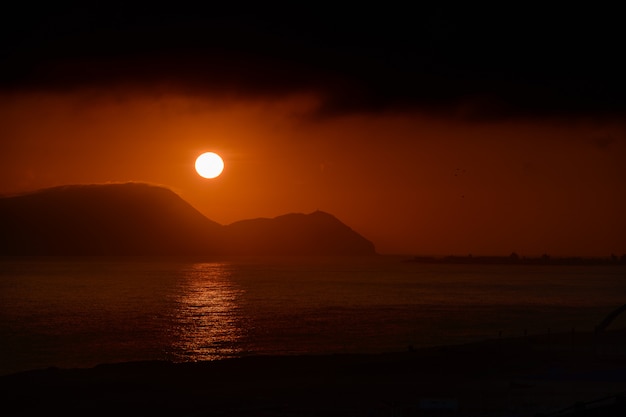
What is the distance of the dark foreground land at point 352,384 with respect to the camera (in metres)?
35.5

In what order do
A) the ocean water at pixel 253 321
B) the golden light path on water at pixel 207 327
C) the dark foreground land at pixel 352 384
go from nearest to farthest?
1. the dark foreground land at pixel 352 384
2. the golden light path on water at pixel 207 327
3. the ocean water at pixel 253 321

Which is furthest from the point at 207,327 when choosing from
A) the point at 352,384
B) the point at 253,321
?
the point at 352,384

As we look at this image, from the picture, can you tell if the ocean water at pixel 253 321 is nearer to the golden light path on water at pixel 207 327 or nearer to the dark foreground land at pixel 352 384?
the golden light path on water at pixel 207 327

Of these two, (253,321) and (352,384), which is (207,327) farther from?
(352,384)

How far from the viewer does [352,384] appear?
1706 inches

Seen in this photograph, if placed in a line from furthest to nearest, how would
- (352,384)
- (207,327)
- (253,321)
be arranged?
(253,321)
(207,327)
(352,384)

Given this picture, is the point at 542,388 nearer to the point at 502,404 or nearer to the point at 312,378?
the point at 502,404

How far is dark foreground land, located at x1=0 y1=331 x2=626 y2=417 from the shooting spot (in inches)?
1398

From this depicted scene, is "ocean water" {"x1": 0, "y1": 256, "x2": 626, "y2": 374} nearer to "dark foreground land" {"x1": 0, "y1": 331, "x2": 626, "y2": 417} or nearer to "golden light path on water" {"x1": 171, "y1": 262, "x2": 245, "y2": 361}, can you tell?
"golden light path on water" {"x1": 171, "y1": 262, "x2": 245, "y2": 361}

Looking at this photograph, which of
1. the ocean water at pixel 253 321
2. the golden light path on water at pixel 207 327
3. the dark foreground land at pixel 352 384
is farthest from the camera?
the ocean water at pixel 253 321

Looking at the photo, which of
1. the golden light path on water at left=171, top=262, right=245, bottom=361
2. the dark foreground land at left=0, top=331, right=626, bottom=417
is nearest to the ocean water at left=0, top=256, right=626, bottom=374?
the golden light path on water at left=171, top=262, right=245, bottom=361

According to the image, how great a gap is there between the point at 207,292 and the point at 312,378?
134829 millimetres

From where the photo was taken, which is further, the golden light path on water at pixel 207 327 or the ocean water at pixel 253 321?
the ocean water at pixel 253 321

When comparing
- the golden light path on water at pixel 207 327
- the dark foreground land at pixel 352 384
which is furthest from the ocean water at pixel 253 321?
the dark foreground land at pixel 352 384
